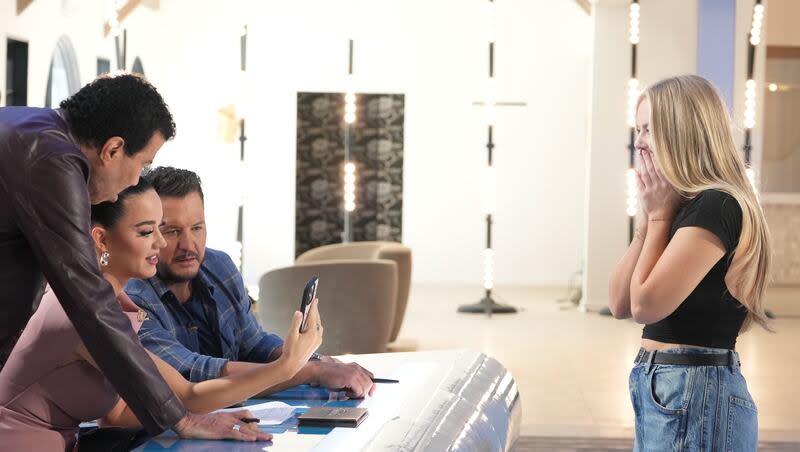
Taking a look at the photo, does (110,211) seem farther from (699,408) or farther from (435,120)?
(435,120)

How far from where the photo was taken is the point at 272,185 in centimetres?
1168

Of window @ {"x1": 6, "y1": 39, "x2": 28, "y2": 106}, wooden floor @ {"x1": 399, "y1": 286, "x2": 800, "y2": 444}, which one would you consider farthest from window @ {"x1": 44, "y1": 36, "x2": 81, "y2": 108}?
wooden floor @ {"x1": 399, "y1": 286, "x2": 800, "y2": 444}

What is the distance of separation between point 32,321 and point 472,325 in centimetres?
707

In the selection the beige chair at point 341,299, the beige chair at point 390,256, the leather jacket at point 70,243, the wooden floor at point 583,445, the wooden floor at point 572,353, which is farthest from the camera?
the beige chair at point 390,256

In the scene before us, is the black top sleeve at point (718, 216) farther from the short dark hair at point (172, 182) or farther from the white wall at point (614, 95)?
the white wall at point (614, 95)

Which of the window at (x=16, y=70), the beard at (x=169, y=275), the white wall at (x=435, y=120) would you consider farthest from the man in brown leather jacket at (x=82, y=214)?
the white wall at (x=435, y=120)

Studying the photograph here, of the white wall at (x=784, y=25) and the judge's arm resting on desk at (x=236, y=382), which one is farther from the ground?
the white wall at (x=784, y=25)

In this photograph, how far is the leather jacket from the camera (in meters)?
1.65

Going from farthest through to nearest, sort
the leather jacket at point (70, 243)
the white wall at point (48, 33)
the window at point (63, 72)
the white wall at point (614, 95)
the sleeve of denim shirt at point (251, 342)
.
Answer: the white wall at point (614, 95) → the window at point (63, 72) → the white wall at point (48, 33) → the sleeve of denim shirt at point (251, 342) → the leather jacket at point (70, 243)

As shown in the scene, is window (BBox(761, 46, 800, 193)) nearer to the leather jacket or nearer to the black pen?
the black pen

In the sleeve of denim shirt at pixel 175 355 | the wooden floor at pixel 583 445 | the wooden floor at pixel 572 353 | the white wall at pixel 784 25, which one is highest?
the white wall at pixel 784 25

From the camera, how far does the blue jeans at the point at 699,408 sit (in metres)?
2.10

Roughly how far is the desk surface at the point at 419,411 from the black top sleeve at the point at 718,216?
551mm

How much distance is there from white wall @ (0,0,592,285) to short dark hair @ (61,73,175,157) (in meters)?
9.62
